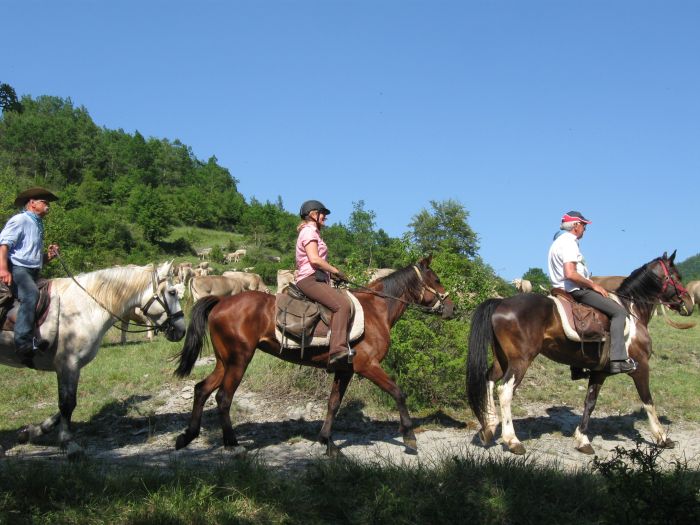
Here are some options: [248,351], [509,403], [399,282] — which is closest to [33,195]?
[248,351]

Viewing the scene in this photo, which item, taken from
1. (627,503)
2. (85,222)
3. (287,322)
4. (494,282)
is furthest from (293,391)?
(85,222)

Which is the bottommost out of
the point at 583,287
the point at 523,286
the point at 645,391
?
the point at 645,391

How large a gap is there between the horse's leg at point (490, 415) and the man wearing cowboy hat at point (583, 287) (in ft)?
5.26

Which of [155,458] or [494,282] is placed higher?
[494,282]

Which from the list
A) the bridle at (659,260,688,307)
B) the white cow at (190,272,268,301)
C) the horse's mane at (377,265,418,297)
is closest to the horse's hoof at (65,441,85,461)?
A: the horse's mane at (377,265,418,297)

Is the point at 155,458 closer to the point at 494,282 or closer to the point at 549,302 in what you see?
the point at 549,302

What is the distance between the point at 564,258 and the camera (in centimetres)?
855

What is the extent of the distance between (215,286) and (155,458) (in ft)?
62.9

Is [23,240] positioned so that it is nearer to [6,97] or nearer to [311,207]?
[311,207]

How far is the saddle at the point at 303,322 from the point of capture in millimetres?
7887

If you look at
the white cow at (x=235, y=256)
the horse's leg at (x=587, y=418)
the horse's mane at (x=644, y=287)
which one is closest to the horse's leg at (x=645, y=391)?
the horse's leg at (x=587, y=418)

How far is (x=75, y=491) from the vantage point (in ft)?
16.7

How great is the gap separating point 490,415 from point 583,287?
7.56 ft

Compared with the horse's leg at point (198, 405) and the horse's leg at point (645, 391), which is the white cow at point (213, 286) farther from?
the horse's leg at point (645, 391)
